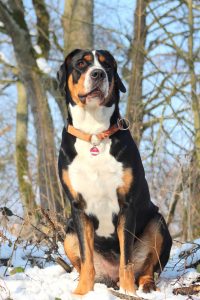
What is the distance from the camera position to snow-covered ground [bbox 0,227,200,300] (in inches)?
145

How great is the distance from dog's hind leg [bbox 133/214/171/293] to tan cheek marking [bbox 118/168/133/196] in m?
0.49

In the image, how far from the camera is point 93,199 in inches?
167

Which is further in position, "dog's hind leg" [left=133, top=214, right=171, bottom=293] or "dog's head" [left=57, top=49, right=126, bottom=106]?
"dog's hind leg" [left=133, top=214, right=171, bottom=293]

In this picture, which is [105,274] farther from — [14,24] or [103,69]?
[14,24]

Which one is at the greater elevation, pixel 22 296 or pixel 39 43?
pixel 39 43

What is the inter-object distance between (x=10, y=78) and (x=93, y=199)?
1503 centimetres

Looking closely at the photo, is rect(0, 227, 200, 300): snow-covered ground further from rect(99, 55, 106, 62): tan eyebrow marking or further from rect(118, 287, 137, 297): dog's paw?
rect(99, 55, 106, 62): tan eyebrow marking

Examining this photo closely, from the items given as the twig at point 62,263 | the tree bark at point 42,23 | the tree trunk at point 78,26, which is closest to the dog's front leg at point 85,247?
the twig at point 62,263

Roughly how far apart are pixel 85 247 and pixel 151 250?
631mm

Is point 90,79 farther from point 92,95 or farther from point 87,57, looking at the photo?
point 87,57

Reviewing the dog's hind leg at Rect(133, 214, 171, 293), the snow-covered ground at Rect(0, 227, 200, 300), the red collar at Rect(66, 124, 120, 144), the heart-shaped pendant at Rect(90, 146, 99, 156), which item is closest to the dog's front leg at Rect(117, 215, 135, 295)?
the snow-covered ground at Rect(0, 227, 200, 300)

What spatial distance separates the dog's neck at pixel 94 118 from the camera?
437 centimetres

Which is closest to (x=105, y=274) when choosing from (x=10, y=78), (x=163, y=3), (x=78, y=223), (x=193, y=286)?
(x=78, y=223)

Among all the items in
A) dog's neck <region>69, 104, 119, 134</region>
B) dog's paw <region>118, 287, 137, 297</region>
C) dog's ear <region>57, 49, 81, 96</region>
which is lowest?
dog's paw <region>118, 287, 137, 297</region>
